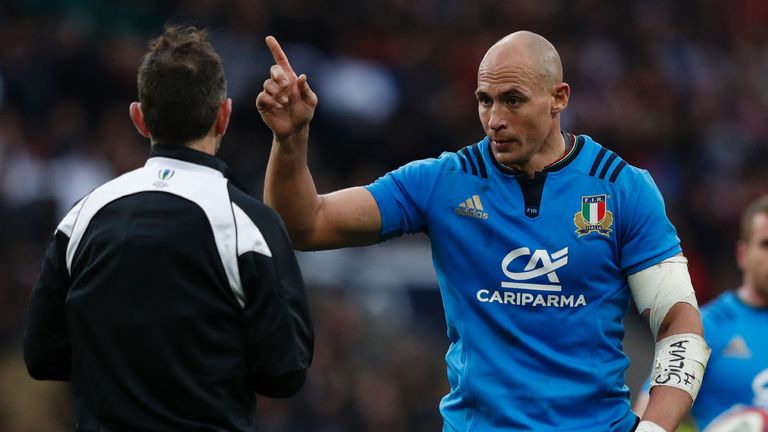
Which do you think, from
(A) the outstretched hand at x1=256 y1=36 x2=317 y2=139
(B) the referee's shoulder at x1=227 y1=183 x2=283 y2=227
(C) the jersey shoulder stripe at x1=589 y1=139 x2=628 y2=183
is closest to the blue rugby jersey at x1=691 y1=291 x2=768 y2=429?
(C) the jersey shoulder stripe at x1=589 y1=139 x2=628 y2=183

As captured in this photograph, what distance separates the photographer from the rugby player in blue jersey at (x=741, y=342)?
7090 mm

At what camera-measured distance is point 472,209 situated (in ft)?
16.4

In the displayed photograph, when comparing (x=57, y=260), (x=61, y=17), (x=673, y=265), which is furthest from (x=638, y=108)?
(x=57, y=260)

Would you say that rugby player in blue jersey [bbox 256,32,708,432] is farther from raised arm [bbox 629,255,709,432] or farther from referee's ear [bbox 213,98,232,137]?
referee's ear [bbox 213,98,232,137]

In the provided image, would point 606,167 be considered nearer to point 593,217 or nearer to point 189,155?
point 593,217

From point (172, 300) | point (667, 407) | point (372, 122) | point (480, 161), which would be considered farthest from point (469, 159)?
point (372, 122)

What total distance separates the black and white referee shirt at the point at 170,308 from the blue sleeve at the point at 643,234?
1.34 m

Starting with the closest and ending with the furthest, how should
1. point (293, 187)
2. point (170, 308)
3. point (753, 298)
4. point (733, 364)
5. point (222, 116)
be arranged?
1. point (170, 308)
2. point (222, 116)
3. point (293, 187)
4. point (733, 364)
5. point (753, 298)

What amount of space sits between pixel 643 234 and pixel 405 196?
0.91m

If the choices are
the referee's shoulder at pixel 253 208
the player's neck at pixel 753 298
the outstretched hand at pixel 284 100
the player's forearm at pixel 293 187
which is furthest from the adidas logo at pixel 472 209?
the player's neck at pixel 753 298

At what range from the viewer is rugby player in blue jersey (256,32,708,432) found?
15.8 feet

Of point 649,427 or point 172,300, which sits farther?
point 649,427

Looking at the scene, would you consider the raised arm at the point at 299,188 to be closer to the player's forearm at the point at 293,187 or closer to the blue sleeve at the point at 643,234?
the player's forearm at the point at 293,187

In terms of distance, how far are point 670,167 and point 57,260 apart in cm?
1170
